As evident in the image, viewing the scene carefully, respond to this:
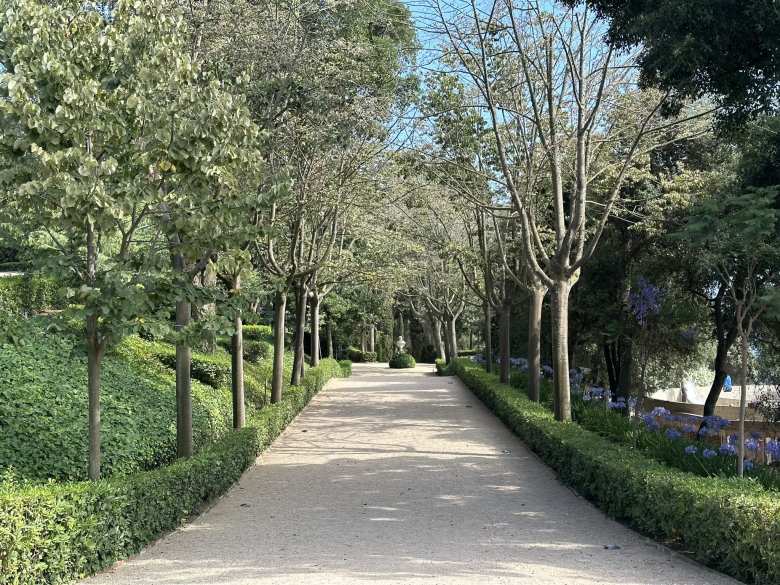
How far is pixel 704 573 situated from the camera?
6.42 meters

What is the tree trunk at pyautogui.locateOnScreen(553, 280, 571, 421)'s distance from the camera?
13.0 metres

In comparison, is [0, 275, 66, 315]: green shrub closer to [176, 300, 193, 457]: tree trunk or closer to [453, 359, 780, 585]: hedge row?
[176, 300, 193, 457]: tree trunk

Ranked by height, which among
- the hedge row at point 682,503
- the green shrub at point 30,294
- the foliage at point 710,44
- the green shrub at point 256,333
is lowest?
the hedge row at point 682,503

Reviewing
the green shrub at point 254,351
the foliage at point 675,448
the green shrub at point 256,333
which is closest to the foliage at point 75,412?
the foliage at point 675,448

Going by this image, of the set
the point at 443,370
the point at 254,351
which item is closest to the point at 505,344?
the point at 254,351

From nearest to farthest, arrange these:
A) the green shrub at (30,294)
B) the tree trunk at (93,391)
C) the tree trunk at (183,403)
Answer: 1. the tree trunk at (93,391)
2. the tree trunk at (183,403)
3. the green shrub at (30,294)

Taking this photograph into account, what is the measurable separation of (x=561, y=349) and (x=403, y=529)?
5781 mm

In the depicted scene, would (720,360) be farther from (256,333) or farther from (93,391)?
(256,333)

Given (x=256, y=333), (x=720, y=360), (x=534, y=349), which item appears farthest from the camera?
(x=256, y=333)

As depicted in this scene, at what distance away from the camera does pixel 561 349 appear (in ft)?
42.6

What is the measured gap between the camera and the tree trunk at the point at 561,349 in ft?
42.7

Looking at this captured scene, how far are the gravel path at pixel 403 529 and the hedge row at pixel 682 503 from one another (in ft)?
0.60

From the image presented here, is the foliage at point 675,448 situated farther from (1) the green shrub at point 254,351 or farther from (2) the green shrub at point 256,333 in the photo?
(2) the green shrub at point 256,333

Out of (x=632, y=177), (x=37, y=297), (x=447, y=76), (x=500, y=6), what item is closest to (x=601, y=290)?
(x=632, y=177)
